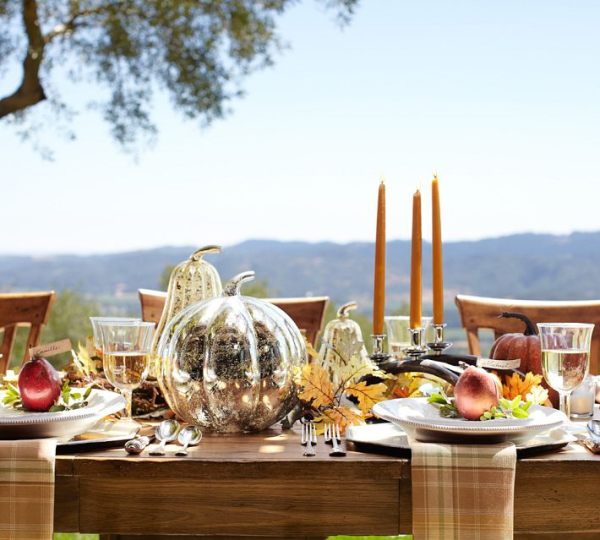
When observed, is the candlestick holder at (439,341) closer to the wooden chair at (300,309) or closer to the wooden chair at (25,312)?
the wooden chair at (300,309)

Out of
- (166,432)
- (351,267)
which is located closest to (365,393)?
(166,432)

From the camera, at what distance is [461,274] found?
7.21m

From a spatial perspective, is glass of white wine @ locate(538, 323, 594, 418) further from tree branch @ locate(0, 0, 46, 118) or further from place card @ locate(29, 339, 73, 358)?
tree branch @ locate(0, 0, 46, 118)

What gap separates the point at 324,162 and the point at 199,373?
311 inches

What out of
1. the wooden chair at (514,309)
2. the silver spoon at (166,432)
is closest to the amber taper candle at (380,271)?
the silver spoon at (166,432)

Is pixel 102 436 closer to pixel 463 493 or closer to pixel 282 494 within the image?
pixel 282 494

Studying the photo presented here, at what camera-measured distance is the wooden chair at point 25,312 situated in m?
2.23

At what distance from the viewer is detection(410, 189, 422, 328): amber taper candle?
133 cm

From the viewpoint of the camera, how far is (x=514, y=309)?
2.21 m

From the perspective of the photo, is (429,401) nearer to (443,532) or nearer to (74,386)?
(443,532)

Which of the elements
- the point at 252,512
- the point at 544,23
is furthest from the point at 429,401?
the point at 544,23

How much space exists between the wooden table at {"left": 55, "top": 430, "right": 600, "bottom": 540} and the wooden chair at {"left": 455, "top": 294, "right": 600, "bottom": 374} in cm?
118

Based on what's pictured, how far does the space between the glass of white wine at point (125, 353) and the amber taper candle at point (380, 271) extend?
0.36 meters

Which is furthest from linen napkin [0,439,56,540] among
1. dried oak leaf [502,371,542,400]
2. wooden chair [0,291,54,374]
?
wooden chair [0,291,54,374]
